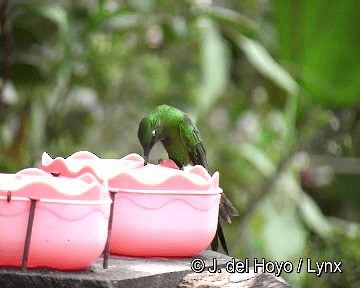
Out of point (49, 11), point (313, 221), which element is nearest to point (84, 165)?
point (49, 11)

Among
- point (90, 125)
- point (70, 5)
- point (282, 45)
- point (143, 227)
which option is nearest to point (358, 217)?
point (282, 45)

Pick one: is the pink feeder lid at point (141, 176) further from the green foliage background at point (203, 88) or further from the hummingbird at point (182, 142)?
the green foliage background at point (203, 88)

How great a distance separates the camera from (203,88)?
234cm

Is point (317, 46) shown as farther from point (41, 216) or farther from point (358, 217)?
point (41, 216)

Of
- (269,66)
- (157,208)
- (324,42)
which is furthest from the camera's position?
(324,42)

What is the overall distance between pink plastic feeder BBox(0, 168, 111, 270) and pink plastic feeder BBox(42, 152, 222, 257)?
8cm

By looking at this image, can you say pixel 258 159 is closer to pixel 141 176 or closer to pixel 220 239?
pixel 220 239

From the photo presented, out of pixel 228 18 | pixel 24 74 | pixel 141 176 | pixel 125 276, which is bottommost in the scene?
pixel 125 276

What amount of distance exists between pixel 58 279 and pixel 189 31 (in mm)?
1717

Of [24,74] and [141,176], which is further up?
[24,74]

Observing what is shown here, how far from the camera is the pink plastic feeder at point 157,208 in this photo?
3.28ft

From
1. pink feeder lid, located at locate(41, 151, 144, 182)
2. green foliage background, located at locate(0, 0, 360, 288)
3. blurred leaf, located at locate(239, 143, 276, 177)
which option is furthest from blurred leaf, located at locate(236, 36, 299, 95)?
pink feeder lid, located at locate(41, 151, 144, 182)

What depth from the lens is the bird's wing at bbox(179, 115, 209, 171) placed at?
3.80ft

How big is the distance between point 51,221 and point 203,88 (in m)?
1.48
